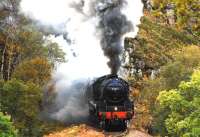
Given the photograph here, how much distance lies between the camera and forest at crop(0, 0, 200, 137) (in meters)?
30.9

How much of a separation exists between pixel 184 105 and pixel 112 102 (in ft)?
15.1

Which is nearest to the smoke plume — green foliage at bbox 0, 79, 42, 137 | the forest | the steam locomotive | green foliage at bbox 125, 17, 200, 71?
the forest

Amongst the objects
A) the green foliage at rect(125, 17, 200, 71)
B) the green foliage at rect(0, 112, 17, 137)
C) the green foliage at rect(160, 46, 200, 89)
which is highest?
the green foliage at rect(125, 17, 200, 71)

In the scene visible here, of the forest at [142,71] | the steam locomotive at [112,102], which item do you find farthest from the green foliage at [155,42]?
the steam locomotive at [112,102]

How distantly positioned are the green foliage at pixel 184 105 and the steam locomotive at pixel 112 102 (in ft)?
9.01

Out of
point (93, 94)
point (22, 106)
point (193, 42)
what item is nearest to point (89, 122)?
point (93, 94)

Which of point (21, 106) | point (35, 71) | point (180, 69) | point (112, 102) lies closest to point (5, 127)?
point (21, 106)

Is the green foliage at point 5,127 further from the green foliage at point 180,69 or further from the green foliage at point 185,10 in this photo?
the green foliage at point 180,69

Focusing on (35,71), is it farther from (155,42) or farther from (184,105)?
(184,105)

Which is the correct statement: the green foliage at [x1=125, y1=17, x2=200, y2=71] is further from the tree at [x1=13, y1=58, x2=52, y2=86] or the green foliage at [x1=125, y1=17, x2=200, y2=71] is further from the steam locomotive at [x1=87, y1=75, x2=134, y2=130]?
the steam locomotive at [x1=87, y1=75, x2=134, y2=130]

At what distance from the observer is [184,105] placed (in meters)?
30.7

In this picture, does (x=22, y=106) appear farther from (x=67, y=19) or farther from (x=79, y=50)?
(x=67, y=19)

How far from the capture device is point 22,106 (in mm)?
33750

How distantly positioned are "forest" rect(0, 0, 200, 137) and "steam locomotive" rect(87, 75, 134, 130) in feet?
6.71
